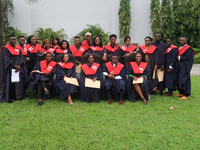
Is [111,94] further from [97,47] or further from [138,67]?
[97,47]

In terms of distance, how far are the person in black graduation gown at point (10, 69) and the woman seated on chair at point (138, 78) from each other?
10.4ft

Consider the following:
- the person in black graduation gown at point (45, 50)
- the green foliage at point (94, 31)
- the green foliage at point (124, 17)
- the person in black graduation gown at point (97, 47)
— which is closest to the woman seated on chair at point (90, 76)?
the person in black graduation gown at point (97, 47)

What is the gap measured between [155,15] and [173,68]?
36.9 ft

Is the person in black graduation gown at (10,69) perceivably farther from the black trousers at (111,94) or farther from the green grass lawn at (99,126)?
the black trousers at (111,94)

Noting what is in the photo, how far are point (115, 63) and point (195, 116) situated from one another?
2577mm

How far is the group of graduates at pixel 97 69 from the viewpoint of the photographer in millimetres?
5422

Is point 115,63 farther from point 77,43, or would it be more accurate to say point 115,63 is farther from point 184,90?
point 184,90

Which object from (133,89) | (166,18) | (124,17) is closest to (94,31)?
(124,17)

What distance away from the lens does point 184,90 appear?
19.5 feet

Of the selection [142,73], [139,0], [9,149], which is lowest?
Answer: [9,149]

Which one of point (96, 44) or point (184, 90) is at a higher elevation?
point (96, 44)

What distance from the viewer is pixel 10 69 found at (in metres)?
5.51

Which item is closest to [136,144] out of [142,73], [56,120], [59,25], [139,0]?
[56,120]

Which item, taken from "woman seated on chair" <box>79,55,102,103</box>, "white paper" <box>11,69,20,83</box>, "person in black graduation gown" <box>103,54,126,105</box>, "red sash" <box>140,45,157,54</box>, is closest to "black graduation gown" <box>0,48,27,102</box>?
"white paper" <box>11,69,20,83</box>
